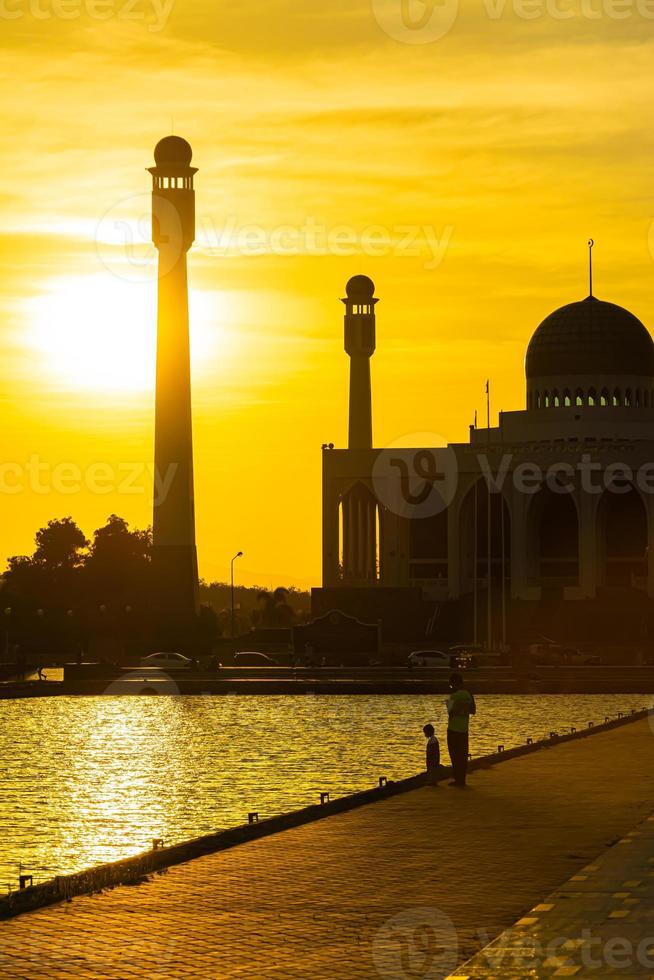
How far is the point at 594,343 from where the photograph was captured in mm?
111438

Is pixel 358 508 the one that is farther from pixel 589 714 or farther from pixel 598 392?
pixel 589 714

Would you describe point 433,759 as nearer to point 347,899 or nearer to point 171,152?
point 347,899

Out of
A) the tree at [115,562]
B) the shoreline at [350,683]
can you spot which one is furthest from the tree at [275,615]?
the shoreline at [350,683]

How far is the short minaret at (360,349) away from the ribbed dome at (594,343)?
18.4 metres

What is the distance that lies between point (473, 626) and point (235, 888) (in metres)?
86.4

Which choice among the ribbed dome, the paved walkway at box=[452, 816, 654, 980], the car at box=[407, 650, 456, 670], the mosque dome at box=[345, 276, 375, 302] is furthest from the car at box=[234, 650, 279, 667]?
the paved walkway at box=[452, 816, 654, 980]

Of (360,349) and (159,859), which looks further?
(360,349)

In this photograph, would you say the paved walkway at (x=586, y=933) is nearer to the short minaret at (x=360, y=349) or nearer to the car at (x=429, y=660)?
the car at (x=429, y=660)

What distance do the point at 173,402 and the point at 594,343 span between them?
2683 cm

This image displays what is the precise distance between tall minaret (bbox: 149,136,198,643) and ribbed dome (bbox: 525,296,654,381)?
78.4 feet

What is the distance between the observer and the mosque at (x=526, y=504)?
10619 centimetres

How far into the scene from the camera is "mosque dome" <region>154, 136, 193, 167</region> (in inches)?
4213

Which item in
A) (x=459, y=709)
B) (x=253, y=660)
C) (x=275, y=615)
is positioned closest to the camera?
(x=459, y=709)

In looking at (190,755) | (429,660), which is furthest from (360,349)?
(190,755)
